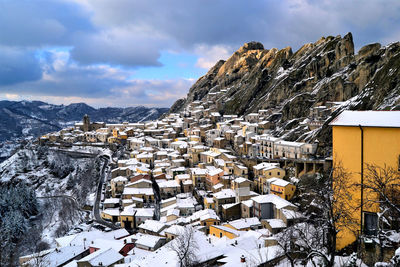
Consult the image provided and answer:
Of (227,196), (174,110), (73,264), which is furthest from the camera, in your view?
(174,110)

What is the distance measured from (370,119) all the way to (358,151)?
1428 mm

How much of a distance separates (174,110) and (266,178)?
100349 millimetres

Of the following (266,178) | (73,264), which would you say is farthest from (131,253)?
(266,178)

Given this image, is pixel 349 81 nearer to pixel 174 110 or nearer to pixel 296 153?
pixel 296 153

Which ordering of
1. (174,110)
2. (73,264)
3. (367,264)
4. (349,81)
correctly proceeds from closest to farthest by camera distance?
(367,264), (73,264), (349,81), (174,110)

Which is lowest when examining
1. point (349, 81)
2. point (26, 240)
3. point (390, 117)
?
point (26, 240)

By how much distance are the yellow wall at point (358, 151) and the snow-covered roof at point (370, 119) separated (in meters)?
0.17

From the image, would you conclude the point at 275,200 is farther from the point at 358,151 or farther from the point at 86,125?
the point at 86,125

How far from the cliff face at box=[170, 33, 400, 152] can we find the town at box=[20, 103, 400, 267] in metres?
5.19

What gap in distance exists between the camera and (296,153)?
155ft

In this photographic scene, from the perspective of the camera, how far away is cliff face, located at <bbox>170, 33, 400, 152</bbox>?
48.4 m

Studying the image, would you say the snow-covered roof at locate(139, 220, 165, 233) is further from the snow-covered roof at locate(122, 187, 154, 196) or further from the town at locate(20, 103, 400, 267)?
the snow-covered roof at locate(122, 187, 154, 196)

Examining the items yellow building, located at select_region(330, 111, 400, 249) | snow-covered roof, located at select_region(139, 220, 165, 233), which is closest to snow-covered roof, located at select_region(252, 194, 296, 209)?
snow-covered roof, located at select_region(139, 220, 165, 233)

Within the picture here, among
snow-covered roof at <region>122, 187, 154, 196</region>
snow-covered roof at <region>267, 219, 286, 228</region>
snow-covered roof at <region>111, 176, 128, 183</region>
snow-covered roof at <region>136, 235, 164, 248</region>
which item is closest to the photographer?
snow-covered roof at <region>267, 219, 286, 228</region>
